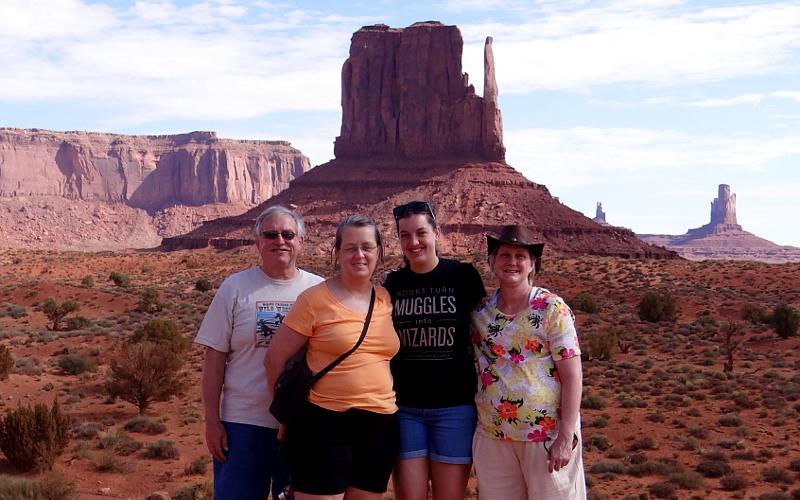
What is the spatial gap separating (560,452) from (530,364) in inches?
20.5

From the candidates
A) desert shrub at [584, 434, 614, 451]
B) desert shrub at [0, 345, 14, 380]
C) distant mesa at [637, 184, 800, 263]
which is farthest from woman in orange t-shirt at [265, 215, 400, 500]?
distant mesa at [637, 184, 800, 263]

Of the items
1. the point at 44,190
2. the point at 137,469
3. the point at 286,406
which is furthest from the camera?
the point at 44,190

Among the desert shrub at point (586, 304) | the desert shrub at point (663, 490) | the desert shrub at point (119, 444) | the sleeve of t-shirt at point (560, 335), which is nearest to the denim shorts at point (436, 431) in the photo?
the sleeve of t-shirt at point (560, 335)

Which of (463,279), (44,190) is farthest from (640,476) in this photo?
(44,190)

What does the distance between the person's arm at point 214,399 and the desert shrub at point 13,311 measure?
91.3ft

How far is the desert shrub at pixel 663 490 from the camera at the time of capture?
10.5 m

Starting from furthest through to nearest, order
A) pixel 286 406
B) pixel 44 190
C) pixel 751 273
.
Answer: pixel 44 190, pixel 751 273, pixel 286 406

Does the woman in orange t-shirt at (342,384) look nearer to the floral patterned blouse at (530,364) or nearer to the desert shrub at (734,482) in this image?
the floral patterned blouse at (530,364)

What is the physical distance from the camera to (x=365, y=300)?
A: 15.1ft

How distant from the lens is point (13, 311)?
3034cm

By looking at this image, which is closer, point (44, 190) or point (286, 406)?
point (286, 406)

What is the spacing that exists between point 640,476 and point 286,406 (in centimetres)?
870

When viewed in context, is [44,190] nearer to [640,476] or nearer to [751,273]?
[751,273]

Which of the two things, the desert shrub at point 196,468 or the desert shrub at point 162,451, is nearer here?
the desert shrub at point 196,468
